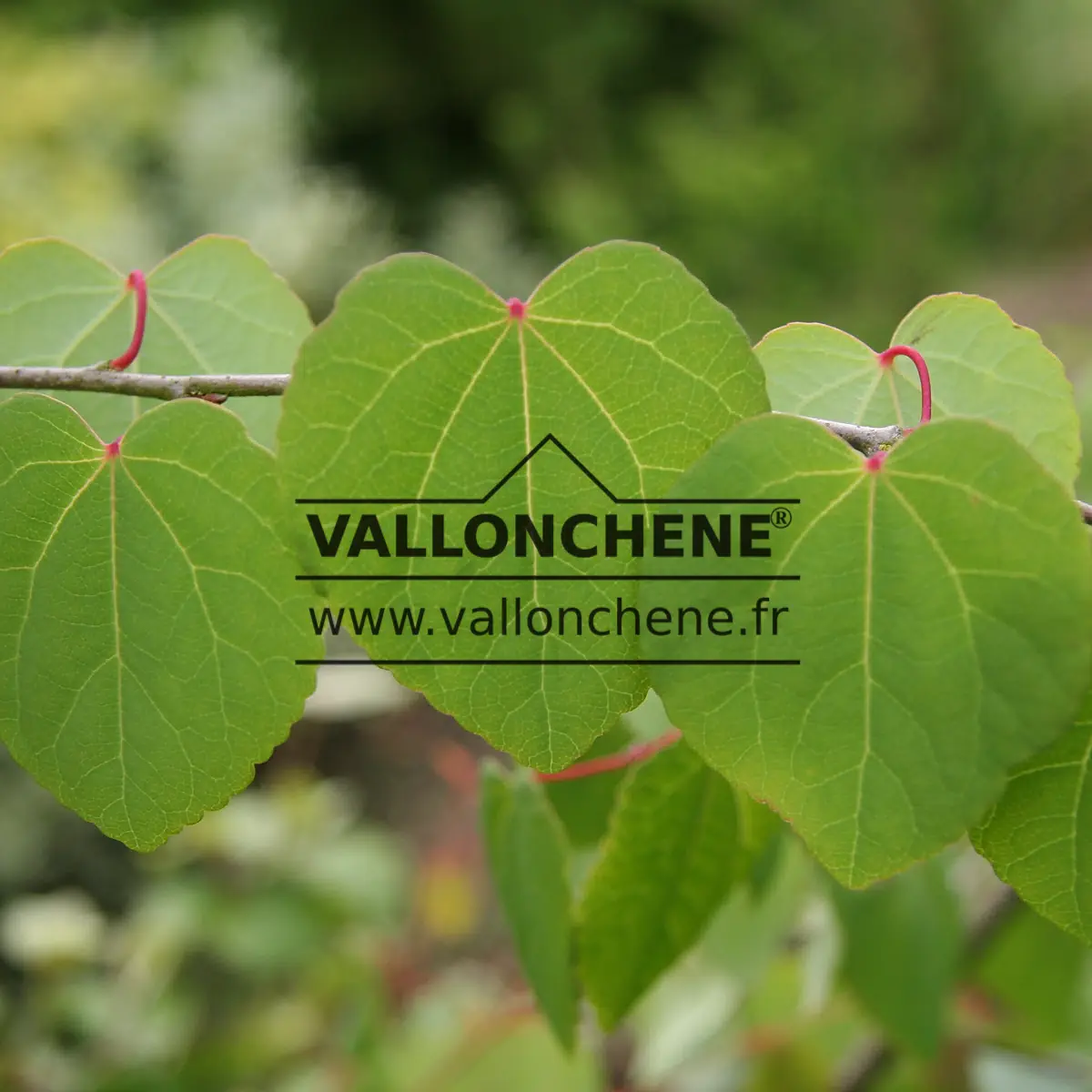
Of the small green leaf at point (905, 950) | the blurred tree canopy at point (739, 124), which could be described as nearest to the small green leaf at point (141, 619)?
the small green leaf at point (905, 950)

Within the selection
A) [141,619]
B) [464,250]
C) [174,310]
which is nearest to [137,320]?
[174,310]

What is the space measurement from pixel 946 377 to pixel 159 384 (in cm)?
33

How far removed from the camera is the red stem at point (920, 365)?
394mm

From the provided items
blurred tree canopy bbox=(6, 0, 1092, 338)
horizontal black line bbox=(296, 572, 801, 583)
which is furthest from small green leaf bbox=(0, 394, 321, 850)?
blurred tree canopy bbox=(6, 0, 1092, 338)

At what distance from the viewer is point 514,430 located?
358mm

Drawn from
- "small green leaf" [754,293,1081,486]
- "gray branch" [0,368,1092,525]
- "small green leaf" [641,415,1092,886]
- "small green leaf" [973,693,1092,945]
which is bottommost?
"small green leaf" [973,693,1092,945]

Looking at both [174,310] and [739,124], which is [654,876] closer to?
[174,310]

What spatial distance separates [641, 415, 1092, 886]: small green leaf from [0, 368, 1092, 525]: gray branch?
0.05 meters

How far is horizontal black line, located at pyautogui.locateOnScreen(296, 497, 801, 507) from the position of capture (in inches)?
13.3

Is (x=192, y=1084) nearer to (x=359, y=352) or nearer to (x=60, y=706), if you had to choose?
(x=60, y=706)

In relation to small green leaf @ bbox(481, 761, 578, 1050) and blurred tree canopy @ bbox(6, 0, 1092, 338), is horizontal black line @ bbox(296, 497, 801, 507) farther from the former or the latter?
blurred tree canopy @ bbox(6, 0, 1092, 338)

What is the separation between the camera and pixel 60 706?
1.25 ft

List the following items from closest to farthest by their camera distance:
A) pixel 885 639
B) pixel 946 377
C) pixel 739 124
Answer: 1. pixel 885 639
2. pixel 946 377
3. pixel 739 124

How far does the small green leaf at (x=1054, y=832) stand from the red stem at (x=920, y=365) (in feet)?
0.38
